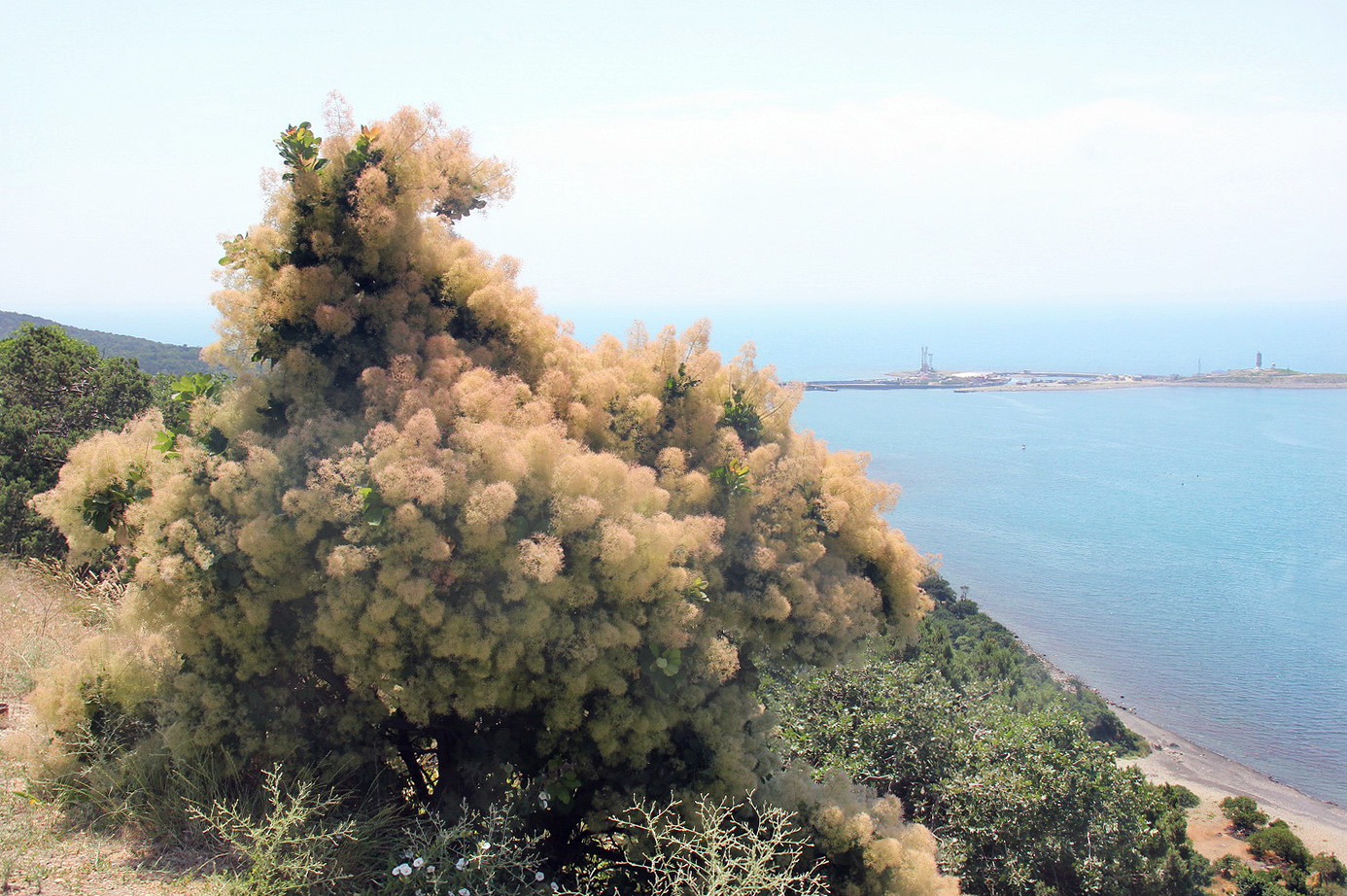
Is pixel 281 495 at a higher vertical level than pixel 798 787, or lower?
higher

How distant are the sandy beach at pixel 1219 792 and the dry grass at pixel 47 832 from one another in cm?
1788

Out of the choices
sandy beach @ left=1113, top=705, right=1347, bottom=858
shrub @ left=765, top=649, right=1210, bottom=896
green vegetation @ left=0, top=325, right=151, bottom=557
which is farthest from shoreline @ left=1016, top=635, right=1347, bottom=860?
green vegetation @ left=0, top=325, right=151, bottom=557

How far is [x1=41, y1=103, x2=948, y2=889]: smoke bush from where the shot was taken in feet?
14.4

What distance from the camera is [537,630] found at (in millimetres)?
4379

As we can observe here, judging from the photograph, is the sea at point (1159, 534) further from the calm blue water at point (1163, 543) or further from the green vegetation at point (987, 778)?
the green vegetation at point (987, 778)

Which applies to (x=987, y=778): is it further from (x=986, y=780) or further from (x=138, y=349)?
(x=138, y=349)

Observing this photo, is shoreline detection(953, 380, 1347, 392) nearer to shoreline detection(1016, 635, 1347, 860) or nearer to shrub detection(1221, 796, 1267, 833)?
shoreline detection(1016, 635, 1347, 860)

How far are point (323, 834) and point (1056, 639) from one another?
29389 mm

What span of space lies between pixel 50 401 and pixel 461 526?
9.75 metres

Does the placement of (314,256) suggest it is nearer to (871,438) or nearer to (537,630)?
(537,630)

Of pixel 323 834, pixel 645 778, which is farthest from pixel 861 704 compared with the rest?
pixel 323 834

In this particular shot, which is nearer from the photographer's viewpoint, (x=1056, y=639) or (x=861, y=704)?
(x=861, y=704)

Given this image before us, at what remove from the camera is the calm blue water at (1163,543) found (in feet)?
84.8

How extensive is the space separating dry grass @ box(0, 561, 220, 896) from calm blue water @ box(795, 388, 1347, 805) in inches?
985
